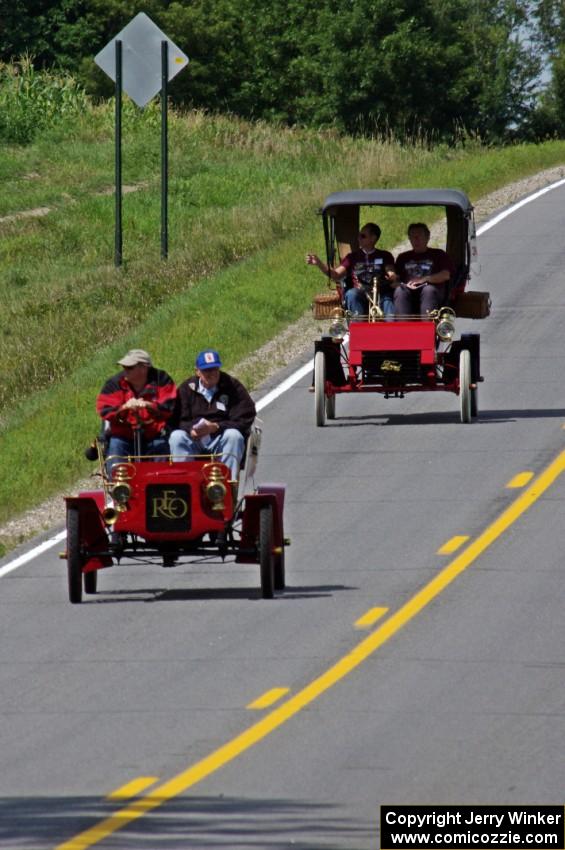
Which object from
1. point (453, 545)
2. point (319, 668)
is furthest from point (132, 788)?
point (453, 545)

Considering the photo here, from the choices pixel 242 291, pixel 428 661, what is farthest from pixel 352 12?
pixel 428 661

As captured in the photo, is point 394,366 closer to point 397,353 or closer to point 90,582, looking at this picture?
point 397,353

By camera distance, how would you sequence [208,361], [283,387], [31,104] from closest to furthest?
[208,361] < [283,387] < [31,104]

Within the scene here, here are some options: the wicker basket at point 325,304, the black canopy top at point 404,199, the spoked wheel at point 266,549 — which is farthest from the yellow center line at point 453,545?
the black canopy top at point 404,199

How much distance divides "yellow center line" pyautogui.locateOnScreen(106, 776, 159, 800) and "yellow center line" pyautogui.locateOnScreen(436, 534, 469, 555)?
614 cm

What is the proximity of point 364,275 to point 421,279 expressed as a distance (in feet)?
2.04

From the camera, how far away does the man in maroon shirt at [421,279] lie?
21.5m

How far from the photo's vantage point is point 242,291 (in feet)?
98.0

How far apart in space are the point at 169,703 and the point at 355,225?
44.4ft

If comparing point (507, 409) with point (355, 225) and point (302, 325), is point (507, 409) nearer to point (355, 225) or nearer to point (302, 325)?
point (355, 225)

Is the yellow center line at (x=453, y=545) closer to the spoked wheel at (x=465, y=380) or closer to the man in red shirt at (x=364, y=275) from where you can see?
the spoked wheel at (x=465, y=380)

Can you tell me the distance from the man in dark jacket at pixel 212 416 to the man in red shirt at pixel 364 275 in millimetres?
7038

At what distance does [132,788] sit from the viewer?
9430 millimetres

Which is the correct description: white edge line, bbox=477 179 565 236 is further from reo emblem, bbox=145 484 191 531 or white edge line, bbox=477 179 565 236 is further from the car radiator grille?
reo emblem, bbox=145 484 191 531
